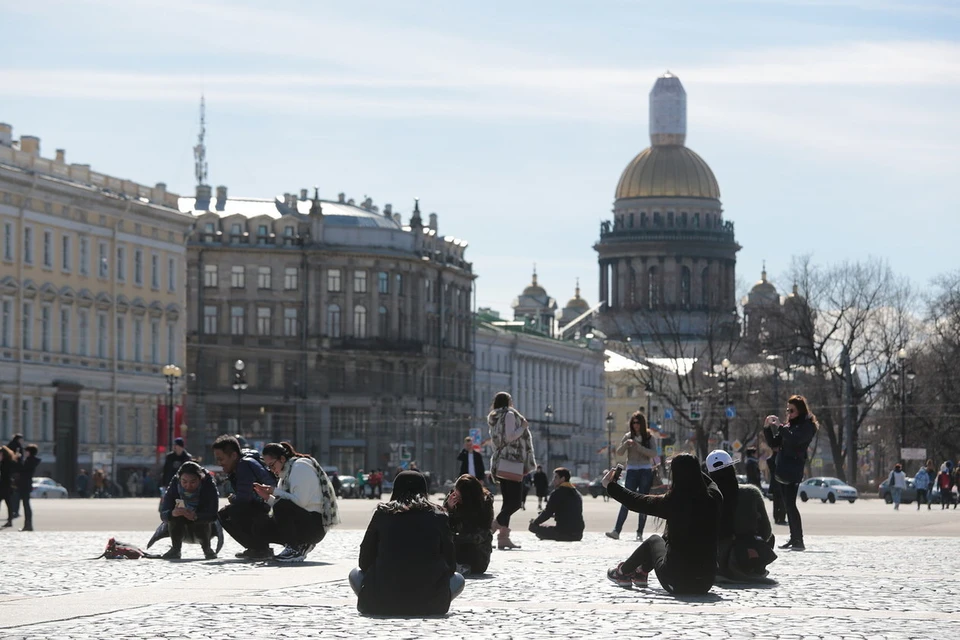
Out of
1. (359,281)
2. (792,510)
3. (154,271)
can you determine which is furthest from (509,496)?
(359,281)

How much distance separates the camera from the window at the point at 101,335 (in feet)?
297

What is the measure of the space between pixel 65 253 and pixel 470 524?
2733 inches

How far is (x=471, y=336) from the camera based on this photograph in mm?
151000

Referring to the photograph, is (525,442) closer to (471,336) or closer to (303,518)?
(303,518)

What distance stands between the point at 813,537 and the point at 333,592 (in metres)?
13.5

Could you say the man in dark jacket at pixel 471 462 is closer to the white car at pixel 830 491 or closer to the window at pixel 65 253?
the white car at pixel 830 491

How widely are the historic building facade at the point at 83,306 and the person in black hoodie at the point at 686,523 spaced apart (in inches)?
2631

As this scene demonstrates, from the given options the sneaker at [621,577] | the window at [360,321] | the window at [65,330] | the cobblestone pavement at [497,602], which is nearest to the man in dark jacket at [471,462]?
the cobblestone pavement at [497,602]

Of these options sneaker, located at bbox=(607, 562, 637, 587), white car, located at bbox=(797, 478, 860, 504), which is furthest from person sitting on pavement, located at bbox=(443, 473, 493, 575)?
white car, located at bbox=(797, 478, 860, 504)

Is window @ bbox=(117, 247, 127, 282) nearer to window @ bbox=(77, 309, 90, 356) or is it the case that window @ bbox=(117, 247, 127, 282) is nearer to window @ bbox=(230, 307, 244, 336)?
window @ bbox=(77, 309, 90, 356)

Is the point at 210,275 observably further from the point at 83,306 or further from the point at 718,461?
the point at 718,461

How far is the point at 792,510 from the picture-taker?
84.7 feet

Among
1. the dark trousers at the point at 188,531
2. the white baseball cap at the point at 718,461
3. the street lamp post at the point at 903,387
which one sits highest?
the street lamp post at the point at 903,387

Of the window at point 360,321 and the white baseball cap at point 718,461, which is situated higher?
the window at point 360,321
